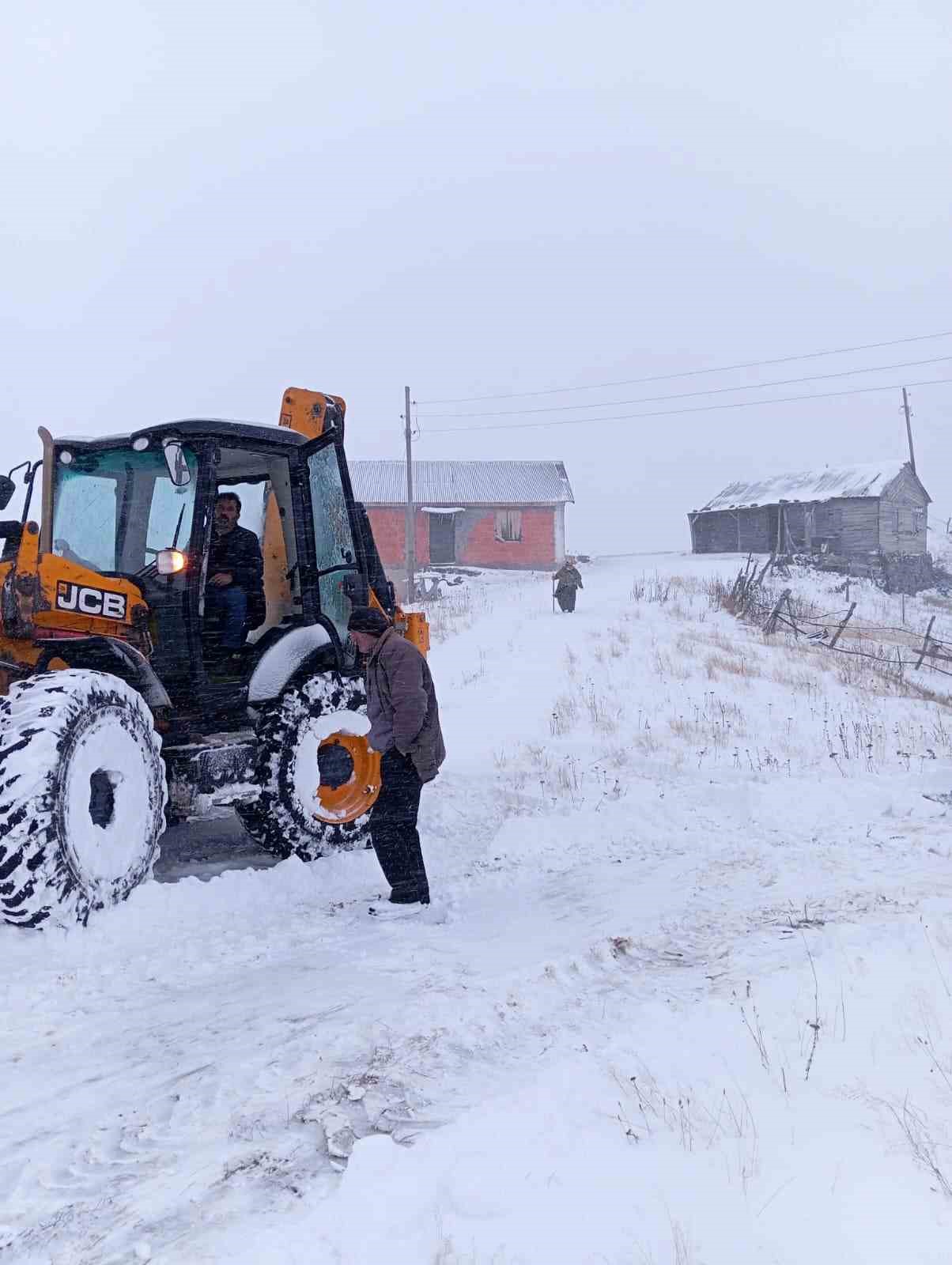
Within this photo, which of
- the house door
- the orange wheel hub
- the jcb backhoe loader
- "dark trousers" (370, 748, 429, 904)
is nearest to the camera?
the jcb backhoe loader

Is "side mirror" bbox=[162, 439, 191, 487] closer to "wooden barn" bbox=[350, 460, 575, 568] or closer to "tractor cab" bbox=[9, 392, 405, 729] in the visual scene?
"tractor cab" bbox=[9, 392, 405, 729]

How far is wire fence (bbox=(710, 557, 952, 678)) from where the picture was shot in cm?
1847

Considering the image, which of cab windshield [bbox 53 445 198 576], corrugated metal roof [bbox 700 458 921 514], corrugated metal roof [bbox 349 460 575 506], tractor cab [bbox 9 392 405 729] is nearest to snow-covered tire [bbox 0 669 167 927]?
tractor cab [bbox 9 392 405 729]

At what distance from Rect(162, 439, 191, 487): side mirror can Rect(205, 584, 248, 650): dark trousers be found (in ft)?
2.90

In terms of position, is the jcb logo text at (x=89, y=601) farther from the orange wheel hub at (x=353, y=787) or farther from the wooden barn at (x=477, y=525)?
the wooden barn at (x=477, y=525)

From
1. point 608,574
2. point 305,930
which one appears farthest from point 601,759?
point 608,574

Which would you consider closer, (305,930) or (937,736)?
(305,930)

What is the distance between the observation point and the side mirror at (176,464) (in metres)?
5.21

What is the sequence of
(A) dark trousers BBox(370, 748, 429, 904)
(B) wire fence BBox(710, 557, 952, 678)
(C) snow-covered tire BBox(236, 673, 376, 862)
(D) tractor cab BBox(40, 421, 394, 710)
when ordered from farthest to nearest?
(B) wire fence BBox(710, 557, 952, 678)
(C) snow-covered tire BBox(236, 673, 376, 862)
(D) tractor cab BBox(40, 421, 394, 710)
(A) dark trousers BBox(370, 748, 429, 904)

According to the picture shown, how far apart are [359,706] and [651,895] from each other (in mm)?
2337

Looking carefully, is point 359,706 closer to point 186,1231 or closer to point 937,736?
point 186,1231

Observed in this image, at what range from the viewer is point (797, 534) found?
48.7 meters

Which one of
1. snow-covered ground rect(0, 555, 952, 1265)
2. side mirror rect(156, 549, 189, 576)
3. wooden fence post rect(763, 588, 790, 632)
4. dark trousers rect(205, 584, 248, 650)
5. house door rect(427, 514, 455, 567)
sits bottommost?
snow-covered ground rect(0, 555, 952, 1265)

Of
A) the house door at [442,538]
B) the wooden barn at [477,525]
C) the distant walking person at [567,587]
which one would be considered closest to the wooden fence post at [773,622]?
the distant walking person at [567,587]
